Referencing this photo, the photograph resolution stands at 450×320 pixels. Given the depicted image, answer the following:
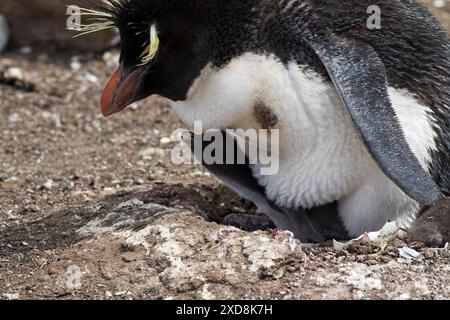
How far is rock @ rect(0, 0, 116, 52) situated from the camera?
18.3ft

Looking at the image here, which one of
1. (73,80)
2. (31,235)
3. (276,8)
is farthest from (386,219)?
(73,80)

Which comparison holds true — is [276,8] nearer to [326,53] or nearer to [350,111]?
[326,53]

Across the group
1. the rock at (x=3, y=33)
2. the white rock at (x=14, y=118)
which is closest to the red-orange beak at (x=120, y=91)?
the white rock at (x=14, y=118)

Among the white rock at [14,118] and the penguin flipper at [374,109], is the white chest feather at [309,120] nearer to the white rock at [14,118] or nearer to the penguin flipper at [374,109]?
the penguin flipper at [374,109]

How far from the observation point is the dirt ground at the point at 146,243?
2689mm

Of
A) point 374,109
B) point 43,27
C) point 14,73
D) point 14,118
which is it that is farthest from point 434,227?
point 43,27

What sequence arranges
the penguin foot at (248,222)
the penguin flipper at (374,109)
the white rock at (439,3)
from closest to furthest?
the penguin flipper at (374,109) → the penguin foot at (248,222) → the white rock at (439,3)

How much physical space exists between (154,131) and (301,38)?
182 cm

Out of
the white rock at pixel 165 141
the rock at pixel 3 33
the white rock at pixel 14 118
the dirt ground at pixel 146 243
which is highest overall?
the rock at pixel 3 33

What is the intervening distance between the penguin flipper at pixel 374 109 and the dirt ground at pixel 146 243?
233 millimetres

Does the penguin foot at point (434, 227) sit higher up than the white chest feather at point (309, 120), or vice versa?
the white chest feather at point (309, 120)

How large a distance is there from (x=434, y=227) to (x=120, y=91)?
1.18m

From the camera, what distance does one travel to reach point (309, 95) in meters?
3.01

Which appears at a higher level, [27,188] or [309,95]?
[309,95]
